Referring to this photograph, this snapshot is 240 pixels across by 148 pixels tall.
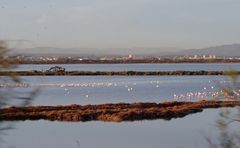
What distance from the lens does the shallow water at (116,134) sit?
2358cm

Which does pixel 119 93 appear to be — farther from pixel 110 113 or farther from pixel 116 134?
pixel 116 134

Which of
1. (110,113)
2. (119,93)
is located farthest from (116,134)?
(119,93)

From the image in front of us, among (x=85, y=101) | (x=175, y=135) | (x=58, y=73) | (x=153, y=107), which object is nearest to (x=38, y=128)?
(x=175, y=135)

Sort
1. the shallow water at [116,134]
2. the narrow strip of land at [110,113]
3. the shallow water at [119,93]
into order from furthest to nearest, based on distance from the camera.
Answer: the shallow water at [119,93] → the narrow strip of land at [110,113] → the shallow water at [116,134]

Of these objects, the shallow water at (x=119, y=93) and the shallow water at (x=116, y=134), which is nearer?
the shallow water at (x=116, y=134)

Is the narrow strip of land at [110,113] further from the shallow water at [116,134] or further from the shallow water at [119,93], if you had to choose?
the shallow water at [119,93]

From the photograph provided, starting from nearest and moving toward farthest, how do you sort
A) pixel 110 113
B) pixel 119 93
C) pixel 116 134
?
pixel 116 134
pixel 110 113
pixel 119 93

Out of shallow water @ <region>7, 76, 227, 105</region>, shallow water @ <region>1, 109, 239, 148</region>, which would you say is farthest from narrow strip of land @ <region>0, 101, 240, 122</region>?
shallow water @ <region>7, 76, 227, 105</region>

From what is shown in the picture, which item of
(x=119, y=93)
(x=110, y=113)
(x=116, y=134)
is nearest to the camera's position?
(x=116, y=134)

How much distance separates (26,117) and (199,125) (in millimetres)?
10505

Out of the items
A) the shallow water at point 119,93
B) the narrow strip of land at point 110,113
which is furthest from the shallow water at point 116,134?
the shallow water at point 119,93

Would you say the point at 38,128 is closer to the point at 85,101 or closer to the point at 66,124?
the point at 66,124

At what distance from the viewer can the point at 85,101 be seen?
48312mm

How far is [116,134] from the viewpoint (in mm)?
27047
